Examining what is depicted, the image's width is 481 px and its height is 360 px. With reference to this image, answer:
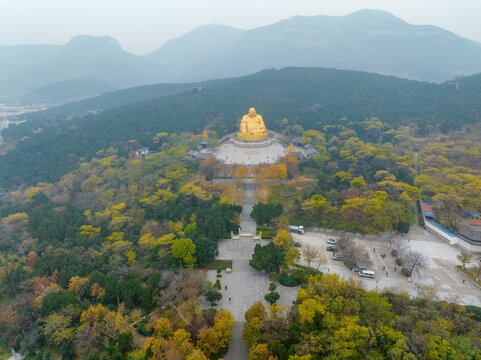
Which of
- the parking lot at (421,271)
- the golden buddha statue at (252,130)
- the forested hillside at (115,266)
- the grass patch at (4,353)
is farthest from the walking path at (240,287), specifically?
the golden buddha statue at (252,130)

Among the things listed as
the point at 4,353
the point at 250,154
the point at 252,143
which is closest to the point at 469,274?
the point at 250,154

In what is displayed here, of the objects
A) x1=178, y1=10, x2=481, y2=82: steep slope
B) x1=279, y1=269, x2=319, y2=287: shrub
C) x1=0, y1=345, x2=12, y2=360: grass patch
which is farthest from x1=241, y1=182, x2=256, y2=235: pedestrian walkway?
x1=178, y1=10, x2=481, y2=82: steep slope

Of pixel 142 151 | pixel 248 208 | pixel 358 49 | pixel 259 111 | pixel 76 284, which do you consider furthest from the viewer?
pixel 358 49

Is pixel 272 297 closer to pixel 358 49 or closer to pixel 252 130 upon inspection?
pixel 252 130

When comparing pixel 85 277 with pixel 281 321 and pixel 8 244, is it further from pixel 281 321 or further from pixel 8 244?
pixel 281 321

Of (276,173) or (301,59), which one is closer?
(276,173)

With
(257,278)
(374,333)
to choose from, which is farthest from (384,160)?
(374,333)
